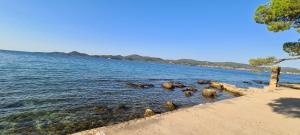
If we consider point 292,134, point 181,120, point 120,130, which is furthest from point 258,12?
point 120,130

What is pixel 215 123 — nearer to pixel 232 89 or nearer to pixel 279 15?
pixel 279 15

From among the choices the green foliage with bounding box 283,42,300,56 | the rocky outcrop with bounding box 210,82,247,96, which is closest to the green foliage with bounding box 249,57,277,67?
the green foliage with bounding box 283,42,300,56

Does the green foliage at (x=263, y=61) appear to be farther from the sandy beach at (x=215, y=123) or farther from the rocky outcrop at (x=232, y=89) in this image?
the rocky outcrop at (x=232, y=89)

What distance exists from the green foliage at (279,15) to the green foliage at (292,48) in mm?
1615

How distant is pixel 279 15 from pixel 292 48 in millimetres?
2746

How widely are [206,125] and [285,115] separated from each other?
5.97 metres

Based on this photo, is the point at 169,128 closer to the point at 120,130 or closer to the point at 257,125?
the point at 120,130

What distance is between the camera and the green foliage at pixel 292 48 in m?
12.3

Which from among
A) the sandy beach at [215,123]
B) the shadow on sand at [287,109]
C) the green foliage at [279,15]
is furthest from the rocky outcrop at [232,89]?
the green foliage at [279,15]

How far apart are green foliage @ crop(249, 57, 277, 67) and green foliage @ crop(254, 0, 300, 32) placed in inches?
93.0

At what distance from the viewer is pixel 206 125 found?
31.0 ft

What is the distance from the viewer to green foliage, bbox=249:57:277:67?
1330cm

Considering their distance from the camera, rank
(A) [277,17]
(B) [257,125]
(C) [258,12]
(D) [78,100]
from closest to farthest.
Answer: (B) [257,125]
(A) [277,17]
(C) [258,12]
(D) [78,100]

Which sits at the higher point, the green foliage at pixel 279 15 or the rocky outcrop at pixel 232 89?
the green foliage at pixel 279 15
